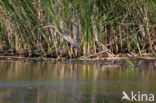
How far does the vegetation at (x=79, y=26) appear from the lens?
13.0 meters

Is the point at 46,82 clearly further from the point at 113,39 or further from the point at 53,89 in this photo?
the point at 113,39

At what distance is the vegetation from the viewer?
12961 millimetres

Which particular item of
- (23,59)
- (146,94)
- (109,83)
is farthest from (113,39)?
(146,94)

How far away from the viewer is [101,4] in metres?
13.5

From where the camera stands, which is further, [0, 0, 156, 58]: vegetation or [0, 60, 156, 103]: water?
[0, 0, 156, 58]: vegetation

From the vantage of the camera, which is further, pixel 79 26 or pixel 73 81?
pixel 79 26

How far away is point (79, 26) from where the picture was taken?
13039 mm

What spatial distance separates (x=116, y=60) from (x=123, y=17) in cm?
112

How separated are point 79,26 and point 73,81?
9.96ft

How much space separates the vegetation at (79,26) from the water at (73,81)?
0.51 m

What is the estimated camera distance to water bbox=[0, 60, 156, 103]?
8.59 metres

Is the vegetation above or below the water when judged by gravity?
above

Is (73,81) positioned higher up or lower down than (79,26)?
lower down

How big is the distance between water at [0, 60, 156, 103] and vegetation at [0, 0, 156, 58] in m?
0.51
